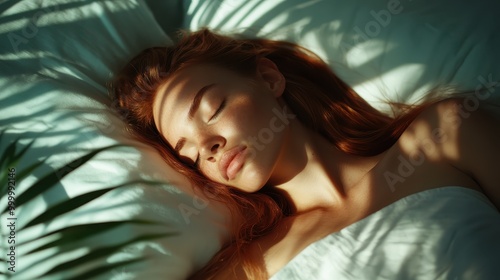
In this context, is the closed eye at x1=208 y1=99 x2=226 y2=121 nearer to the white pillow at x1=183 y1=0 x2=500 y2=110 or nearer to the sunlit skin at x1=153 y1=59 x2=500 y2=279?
the sunlit skin at x1=153 y1=59 x2=500 y2=279

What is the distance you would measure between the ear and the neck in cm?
10

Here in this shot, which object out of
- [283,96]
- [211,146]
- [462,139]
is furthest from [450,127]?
[211,146]

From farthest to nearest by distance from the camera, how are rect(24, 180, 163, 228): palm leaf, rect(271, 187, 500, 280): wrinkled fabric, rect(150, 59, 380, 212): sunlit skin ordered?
rect(150, 59, 380, 212): sunlit skin, rect(24, 180, 163, 228): palm leaf, rect(271, 187, 500, 280): wrinkled fabric

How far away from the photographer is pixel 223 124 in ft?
4.38

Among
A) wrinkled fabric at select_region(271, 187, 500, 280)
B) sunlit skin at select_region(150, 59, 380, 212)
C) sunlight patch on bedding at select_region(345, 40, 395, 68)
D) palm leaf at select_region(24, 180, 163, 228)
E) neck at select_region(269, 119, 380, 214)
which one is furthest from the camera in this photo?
sunlight patch on bedding at select_region(345, 40, 395, 68)

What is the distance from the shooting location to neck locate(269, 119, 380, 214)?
1.45 meters

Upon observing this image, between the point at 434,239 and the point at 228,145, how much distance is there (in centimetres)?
51

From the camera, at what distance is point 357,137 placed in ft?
5.19

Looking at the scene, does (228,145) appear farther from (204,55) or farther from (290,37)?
(290,37)

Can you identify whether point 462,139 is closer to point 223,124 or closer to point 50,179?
point 223,124

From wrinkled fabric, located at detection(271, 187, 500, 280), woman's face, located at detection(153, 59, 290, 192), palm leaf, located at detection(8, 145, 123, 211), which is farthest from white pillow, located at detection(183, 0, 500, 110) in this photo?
palm leaf, located at detection(8, 145, 123, 211)

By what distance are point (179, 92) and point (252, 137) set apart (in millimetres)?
224

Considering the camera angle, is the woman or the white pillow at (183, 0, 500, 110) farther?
the white pillow at (183, 0, 500, 110)

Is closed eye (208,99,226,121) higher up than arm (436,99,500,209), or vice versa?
closed eye (208,99,226,121)
